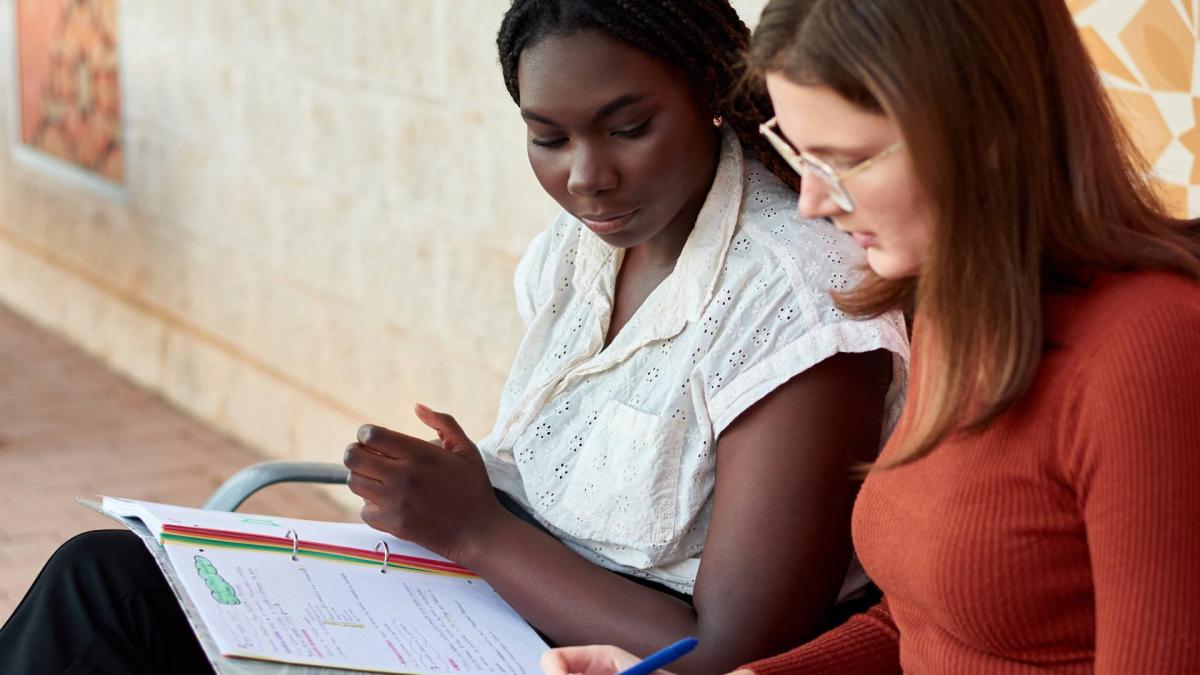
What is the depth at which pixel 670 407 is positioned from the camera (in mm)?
1793

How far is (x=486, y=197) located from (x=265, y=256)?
4.02 feet

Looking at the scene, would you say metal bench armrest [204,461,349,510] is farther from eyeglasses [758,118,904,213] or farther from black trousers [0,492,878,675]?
eyeglasses [758,118,904,213]

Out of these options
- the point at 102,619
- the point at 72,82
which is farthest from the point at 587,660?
the point at 72,82

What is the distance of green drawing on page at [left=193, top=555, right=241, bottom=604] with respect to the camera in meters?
1.68

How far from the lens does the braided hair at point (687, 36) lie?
70.7 inches

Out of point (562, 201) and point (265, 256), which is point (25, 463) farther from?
point (562, 201)

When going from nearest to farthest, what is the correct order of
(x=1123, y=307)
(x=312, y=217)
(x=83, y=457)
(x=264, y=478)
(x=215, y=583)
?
(x=1123, y=307) < (x=215, y=583) < (x=264, y=478) < (x=312, y=217) < (x=83, y=457)

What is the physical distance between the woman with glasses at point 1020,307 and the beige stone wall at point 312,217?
155cm

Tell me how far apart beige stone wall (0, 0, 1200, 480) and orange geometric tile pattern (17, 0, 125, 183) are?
147mm

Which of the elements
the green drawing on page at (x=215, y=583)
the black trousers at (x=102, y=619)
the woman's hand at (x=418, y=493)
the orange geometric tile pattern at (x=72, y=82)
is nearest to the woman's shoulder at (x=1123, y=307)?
the black trousers at (x=102, y=619)

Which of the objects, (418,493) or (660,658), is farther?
(418,493)

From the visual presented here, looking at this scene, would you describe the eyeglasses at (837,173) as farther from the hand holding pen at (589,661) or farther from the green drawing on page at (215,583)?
the green drawing on page at (215,583)

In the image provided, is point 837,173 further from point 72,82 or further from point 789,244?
point 72,82

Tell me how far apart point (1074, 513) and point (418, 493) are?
88cm
